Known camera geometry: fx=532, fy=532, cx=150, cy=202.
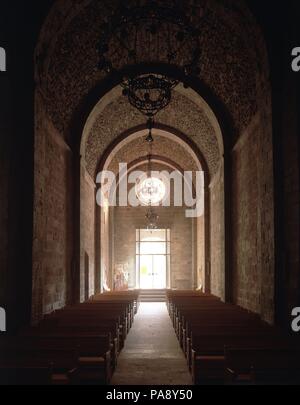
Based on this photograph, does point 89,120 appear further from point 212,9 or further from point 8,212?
point 8,212

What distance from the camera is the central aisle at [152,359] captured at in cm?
802

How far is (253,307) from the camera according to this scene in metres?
12.8

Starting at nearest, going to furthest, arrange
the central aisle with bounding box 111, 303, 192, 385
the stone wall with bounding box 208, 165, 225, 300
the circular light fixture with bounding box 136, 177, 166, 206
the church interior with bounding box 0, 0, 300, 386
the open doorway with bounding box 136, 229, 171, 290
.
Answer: the church interior with bounding box 0, 0, 300, 386 < the central aisle with bounding box 111, 303, 192, 385 < the stone wall with bounding box 208, 165, 225, 300 < the circular light fixture with bounding box 136, 177, 166, 206 < the open doorway with bounding box 136, 229, 171, 290

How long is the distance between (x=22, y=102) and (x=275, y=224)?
5.29m

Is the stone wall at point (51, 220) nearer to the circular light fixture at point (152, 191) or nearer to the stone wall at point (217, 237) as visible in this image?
the stone wall at point (217, 237)

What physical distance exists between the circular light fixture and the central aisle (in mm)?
14281

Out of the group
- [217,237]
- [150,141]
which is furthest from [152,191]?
[150,141]

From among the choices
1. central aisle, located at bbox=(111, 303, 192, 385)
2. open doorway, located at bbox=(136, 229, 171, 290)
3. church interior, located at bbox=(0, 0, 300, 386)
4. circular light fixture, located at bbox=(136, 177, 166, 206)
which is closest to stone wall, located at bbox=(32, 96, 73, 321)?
church interior, located at bbox=(0, 0, 300, 386)

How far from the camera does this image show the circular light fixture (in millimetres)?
29859

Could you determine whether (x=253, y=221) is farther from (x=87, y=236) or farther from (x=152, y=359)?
(x=87, y=236)

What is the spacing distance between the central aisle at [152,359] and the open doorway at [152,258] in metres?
13.9

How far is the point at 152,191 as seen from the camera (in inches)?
1177

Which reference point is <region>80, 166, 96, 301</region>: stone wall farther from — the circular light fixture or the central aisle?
the circular light fixture

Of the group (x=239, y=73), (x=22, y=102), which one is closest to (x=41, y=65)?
(x=22, y=102)
